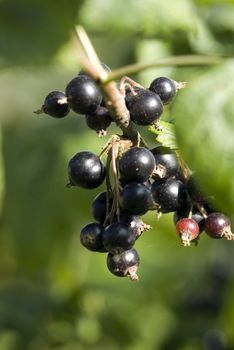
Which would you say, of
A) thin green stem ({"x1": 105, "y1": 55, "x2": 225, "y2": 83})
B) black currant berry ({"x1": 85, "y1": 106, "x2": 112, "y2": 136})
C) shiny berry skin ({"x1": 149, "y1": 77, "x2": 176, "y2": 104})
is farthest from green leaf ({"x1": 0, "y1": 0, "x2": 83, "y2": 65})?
thin green stem ({"x1": 105, "y1": 55, "x2": 225, "y2": 83})

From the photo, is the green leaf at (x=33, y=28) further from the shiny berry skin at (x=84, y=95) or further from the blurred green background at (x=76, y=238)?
the shiny berry skin at (x=84, y=95)

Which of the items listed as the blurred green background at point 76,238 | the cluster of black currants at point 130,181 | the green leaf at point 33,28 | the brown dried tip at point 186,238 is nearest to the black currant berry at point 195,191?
the cluster of black currants at point 130,181

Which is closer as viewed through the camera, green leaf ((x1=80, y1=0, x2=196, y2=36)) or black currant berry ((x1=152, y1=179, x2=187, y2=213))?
black currant berry ((x1=152, y1=179, x2=187, y2=213))

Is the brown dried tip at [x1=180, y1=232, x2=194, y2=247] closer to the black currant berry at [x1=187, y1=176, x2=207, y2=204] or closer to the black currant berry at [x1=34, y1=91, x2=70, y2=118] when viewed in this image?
the black currant berry at [x1=187, y1=176, x2=207, y2=204]

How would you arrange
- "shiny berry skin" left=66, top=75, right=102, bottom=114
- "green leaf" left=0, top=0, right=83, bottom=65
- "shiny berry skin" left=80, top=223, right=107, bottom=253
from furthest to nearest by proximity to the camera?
"green leaf" left=0, top=0, right=83, bottom=65 < "shiny berry skin" left=80, top=223, right=107, bottom=253 < "shiny berry skin" left=66, top=75, right=102, bottom=114

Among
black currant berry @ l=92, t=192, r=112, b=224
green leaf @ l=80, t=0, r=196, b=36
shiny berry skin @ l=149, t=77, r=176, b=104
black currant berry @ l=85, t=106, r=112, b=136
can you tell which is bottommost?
black currant berry @ l=92, t=192, r=112, b=224

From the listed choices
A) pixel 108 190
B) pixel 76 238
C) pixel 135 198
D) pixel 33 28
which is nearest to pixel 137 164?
pixel 135 198
